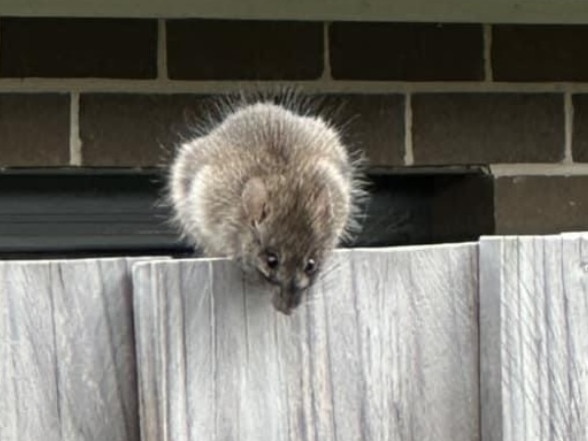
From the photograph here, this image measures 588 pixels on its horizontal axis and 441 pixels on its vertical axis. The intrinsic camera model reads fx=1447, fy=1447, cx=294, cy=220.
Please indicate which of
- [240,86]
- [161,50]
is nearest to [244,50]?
[240,86]

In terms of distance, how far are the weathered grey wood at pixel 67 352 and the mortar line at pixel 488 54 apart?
7.31 feet

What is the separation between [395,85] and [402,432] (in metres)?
2.10

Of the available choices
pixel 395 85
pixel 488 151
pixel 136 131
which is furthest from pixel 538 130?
pixel 136 131

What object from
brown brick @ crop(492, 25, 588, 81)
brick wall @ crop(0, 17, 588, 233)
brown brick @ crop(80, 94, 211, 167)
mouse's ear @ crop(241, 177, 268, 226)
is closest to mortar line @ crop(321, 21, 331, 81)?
brick wall @ crop(0, 17, 588, 233)

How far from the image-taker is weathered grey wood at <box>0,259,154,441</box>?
1394 millimetres

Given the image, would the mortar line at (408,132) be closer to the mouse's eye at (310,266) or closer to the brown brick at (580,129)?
the brown brick at (580,129)

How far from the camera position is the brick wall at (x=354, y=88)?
10.9 ft

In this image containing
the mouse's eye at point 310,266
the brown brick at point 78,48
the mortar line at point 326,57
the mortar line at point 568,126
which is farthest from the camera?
the mortar line at point 568,126

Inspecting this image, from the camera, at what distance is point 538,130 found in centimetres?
354

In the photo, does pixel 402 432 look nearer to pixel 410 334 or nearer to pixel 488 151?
pixel 410 334

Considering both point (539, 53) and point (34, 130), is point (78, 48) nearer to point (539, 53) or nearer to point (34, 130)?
point (34, 130)

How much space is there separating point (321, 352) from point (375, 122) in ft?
6.78

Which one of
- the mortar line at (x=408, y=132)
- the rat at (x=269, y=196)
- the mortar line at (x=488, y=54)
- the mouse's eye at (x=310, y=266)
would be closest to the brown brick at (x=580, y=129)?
the mortar line at (x=488, y=54)

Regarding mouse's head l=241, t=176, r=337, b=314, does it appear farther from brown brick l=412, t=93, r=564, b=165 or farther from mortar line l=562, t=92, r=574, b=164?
mortar line l=562, t=92, r=574, b=164
